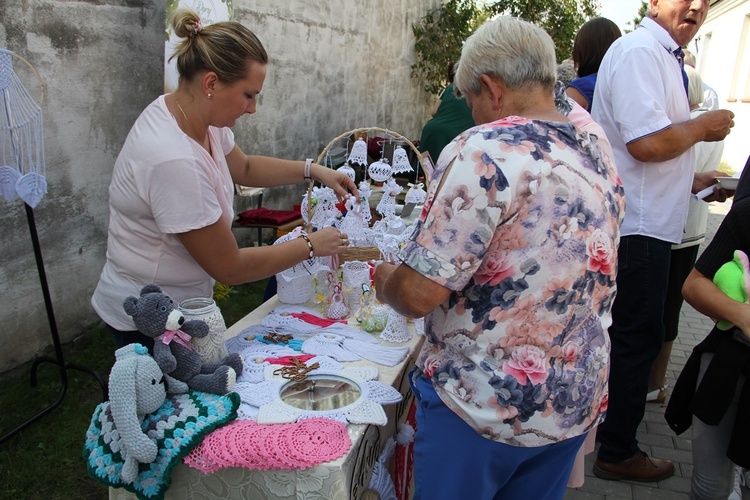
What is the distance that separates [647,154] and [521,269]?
129cm

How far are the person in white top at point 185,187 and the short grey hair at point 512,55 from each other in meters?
0.70

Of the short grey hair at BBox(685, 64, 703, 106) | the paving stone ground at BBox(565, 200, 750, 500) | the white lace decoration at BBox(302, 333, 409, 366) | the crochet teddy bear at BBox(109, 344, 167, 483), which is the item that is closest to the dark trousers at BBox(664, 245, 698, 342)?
the paving stone ground at BBox(565, 200, 750, 500)

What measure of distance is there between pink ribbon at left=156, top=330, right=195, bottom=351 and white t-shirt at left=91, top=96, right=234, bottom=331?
0.27 meters

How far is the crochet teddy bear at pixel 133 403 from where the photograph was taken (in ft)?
4.24

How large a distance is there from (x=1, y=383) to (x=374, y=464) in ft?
8.00

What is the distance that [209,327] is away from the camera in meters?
1.58

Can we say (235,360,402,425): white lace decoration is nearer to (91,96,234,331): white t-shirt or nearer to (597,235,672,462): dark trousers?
(91,96,234,331): white t-shirt

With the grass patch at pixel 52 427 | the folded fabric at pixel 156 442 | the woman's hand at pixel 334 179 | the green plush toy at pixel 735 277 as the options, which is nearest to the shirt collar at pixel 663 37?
the green plush toy at pixel 735 277

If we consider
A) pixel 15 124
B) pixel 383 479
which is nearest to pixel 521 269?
pixel 383 479

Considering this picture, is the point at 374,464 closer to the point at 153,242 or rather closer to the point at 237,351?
the point at 237,351

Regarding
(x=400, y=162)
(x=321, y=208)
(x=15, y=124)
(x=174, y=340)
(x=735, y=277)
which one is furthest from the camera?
(x=400, y=162)

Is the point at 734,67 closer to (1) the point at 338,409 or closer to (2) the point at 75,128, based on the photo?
(2) the point at 75,128

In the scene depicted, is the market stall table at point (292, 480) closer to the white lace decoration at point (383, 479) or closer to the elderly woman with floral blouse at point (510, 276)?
the white lace decoration at point (383, 479)

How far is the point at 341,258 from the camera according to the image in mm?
2326
